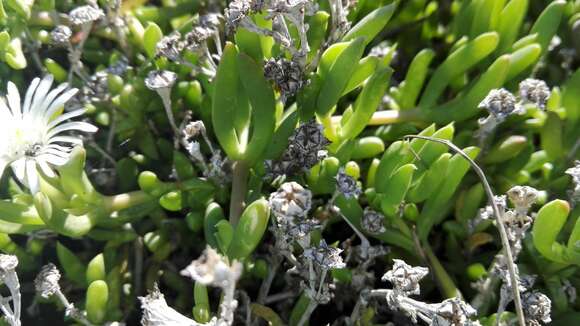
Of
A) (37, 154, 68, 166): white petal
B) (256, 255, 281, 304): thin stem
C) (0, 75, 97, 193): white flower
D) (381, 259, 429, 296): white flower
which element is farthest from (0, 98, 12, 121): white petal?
(381, 259, 429, 296): white flower

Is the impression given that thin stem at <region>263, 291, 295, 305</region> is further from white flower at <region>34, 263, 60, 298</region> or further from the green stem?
white flower at <region>34, 263, 60, 298</region>

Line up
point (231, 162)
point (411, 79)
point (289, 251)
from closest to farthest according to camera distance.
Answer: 1. point (289, 251)
2. point (231, 162)
3. point (411, 79)

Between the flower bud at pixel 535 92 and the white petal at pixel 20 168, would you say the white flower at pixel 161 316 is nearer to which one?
the white petal at pixel 20 168

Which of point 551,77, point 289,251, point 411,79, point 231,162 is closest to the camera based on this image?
point 289,251

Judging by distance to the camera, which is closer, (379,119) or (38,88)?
(38,88)

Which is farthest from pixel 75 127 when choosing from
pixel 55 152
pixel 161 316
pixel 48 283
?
pixel 161 316

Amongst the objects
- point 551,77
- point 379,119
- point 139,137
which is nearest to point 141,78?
point 139,137

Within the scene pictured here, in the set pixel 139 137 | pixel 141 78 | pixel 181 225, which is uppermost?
pixel 141 78

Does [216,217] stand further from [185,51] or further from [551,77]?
[551,77]

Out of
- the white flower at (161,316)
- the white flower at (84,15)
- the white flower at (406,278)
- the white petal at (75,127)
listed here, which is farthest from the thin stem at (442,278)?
the white flower at (84,15)
